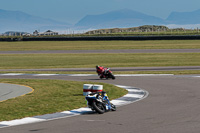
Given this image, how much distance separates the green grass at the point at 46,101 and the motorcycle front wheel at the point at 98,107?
5.86ft

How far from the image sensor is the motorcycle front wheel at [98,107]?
16.0 m

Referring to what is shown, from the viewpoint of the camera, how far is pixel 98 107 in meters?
16.2

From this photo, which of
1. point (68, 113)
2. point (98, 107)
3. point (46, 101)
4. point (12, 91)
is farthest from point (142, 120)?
point (12, 91)

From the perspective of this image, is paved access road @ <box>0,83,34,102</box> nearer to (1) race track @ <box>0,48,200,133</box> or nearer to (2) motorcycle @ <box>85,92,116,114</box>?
(2) motorcycle @ <box>85,92,116,114</box>

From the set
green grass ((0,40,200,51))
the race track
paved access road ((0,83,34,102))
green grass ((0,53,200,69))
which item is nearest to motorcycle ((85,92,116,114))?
the race track

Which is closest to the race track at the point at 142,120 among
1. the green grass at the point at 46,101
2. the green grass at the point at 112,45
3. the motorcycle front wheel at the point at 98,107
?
the motorcycle front wheel at the point at 98,107

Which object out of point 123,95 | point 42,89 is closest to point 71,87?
point 42,89

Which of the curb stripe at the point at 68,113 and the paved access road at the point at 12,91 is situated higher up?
the curb stripe at the point at 68,113

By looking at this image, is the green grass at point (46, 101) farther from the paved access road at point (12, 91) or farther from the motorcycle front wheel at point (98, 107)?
the motorcycle front wheel at point (98, 107)

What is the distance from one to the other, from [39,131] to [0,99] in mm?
8496

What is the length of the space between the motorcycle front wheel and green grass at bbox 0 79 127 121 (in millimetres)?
1787

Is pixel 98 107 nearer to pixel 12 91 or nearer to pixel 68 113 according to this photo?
pixel 68 113

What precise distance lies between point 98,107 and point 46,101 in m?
4.40

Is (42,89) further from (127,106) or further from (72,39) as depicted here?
(72,39)
